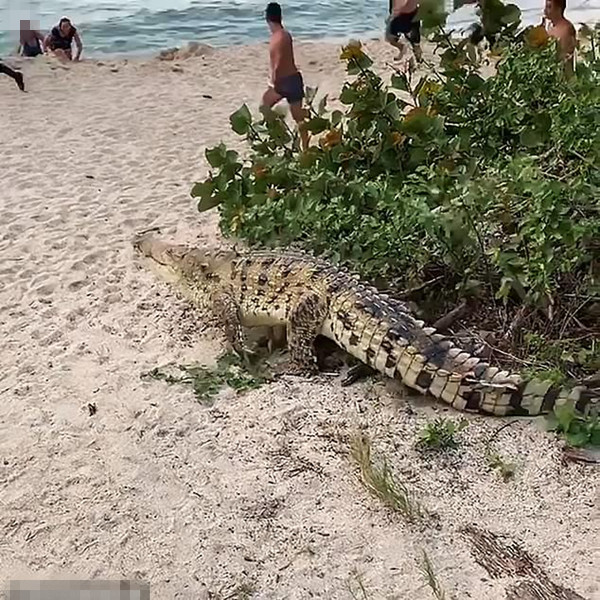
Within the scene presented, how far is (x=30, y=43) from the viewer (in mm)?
13922

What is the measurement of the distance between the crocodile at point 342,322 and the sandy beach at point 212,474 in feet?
0.36

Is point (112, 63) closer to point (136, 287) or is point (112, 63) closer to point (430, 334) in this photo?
point (136, 287)

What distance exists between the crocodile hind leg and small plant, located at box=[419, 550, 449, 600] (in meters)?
1.53

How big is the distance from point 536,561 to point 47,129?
812cm

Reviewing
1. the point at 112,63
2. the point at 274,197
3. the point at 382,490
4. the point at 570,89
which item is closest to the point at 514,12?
the point at 570,89

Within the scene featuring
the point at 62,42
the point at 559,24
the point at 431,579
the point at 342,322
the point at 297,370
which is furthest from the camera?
the point at 62,42

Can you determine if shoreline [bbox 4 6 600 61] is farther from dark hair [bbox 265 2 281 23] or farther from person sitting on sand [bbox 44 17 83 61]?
dark hair [bbox 265 2 281 23]

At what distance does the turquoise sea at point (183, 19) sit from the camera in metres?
16.8

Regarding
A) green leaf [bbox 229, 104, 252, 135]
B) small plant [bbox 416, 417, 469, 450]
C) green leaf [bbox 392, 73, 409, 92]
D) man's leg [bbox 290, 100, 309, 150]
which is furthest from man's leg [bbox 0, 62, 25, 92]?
small plant [bbox 416, 417, 469, 450]

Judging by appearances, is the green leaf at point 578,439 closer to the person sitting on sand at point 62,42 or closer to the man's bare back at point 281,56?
the man's bare back at point 281,56

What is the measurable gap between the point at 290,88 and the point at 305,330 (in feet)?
15.8

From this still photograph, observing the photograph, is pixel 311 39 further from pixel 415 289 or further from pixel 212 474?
pixel 212 474

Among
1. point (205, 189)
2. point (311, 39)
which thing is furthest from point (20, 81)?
point (311, 39)

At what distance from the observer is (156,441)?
13.1 ft
